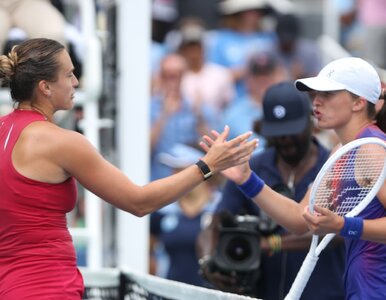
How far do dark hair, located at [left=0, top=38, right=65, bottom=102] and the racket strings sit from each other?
1.14 meters

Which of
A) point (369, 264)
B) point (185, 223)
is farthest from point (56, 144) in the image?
point (185, 223)

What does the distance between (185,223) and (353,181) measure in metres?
4.32

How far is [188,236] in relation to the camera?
8.53 m

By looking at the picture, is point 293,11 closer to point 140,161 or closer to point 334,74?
point 140,161

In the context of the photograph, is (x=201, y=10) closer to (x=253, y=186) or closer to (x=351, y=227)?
(x=253, y=186)

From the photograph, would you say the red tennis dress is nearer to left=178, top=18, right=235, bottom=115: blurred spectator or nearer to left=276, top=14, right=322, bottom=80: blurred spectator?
left=178, top=18, right=235, bottom=115: blurred spectator

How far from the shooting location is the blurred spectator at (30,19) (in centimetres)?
698

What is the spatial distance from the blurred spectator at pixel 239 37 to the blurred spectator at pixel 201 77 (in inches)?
6.8

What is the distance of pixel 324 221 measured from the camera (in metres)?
4.14

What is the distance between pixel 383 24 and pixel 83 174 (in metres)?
6.88

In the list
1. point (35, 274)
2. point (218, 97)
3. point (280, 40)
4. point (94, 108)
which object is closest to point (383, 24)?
point (280, 40)

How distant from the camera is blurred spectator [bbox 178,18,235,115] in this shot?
10430mm

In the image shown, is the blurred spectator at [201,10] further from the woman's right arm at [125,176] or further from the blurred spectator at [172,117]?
Result: the woman's right arm at [125,176]

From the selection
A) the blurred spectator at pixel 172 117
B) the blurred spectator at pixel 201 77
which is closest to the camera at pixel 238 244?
the blurred spectator at pixel 172 117
